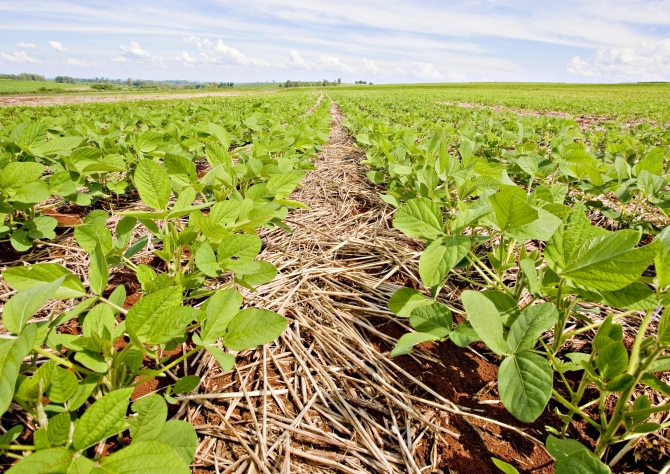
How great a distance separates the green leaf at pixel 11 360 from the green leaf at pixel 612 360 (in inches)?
49.8

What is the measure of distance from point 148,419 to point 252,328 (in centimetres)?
32

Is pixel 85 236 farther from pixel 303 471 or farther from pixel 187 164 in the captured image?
pixel 303 471

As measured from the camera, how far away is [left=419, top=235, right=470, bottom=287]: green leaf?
108 centimetres

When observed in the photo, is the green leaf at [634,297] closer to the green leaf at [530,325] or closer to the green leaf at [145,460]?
the green leaf at [530,325]

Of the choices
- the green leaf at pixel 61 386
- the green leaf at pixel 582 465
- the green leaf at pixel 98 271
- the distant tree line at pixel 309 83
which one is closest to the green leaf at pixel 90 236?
the green leaf at pixel 98 271

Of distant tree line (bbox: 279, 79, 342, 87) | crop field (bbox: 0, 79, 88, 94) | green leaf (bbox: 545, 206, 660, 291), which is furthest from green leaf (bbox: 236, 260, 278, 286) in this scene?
distant tree line (bbox: 279, 79, 342, 87)

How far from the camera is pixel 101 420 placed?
0.71m

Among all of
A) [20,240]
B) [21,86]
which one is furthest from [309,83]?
[20,240]

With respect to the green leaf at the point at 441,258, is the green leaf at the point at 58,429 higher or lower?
lower

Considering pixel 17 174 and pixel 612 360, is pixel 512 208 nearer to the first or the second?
pixel 612 360

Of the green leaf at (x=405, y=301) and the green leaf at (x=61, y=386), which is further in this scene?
the green leaf at (x=405, y=301)

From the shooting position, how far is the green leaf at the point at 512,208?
3.47 feet

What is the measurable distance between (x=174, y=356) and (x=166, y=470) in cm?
75

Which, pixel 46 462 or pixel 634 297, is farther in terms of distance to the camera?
pixel 634 297
